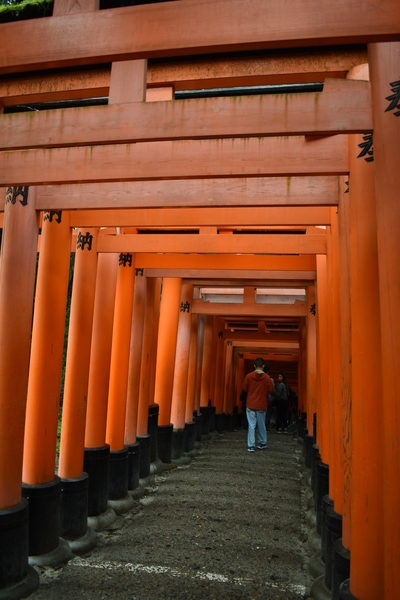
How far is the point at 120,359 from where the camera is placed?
6.81 metres

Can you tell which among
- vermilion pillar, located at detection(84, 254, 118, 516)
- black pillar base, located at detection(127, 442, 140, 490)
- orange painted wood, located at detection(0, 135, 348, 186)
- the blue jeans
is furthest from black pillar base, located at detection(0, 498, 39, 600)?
the blue jeans

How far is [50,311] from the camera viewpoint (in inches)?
192

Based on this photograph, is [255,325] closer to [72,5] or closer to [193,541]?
[193,541]

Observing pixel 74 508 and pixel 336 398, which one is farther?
pixel 74 508

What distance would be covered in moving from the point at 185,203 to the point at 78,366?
7.45 feet

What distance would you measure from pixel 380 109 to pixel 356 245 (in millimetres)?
730

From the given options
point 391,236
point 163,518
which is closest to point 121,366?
point 163,518

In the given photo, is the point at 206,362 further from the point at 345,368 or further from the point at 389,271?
the point at 389,271

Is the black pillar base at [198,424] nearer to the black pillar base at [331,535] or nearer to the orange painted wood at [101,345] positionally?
the orange painted wood at [101,345]

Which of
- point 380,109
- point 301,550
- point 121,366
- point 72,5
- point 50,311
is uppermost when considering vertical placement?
point 72,5

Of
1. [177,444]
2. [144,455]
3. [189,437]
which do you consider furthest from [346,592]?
[189,437]

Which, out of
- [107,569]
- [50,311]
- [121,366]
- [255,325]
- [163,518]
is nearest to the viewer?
[107,569]

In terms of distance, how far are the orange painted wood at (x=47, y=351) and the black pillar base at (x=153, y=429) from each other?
4.33m

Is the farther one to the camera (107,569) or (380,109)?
(107,569)
